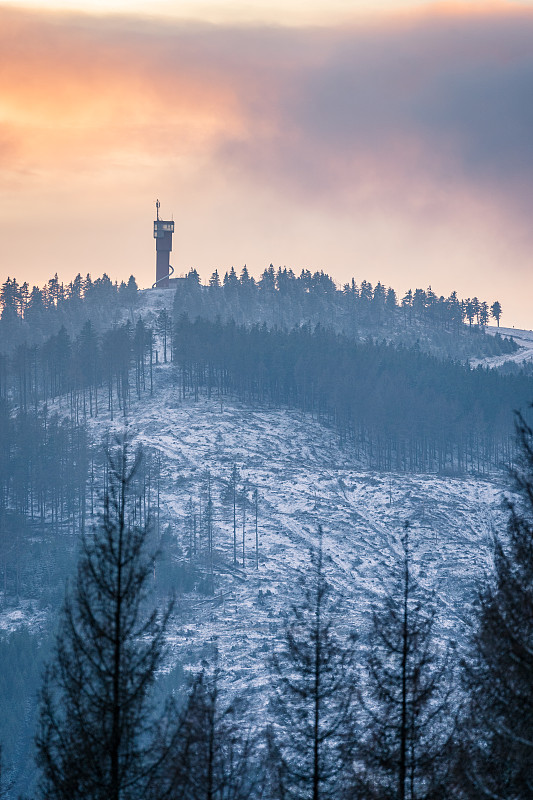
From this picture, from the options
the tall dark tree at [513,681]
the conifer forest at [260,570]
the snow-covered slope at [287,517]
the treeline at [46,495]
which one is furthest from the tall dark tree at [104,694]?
the treeline at [46,495]

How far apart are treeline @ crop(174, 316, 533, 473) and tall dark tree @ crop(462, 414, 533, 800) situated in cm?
12071

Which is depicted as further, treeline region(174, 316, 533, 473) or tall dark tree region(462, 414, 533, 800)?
treeline region(174, 316, 533, 473)

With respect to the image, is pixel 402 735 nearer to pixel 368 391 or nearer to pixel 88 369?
pixel 368 391

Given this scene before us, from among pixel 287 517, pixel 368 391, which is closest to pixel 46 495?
pixel 287 517

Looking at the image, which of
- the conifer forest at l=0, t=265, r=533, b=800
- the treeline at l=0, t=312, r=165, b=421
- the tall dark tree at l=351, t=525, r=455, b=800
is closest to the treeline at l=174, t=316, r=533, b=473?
the conifer forest at l=0, t=265, r=533, b=800

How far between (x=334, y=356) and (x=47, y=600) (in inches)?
2888

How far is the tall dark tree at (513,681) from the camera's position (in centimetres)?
1812

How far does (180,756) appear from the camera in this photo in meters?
21.1

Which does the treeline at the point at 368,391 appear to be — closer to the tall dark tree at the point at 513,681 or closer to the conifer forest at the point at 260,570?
the conifer forest at the point at 260,570

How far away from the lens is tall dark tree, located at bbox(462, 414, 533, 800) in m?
18.1

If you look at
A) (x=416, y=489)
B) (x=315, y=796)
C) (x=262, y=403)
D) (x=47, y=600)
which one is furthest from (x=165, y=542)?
(x=315, y=796)

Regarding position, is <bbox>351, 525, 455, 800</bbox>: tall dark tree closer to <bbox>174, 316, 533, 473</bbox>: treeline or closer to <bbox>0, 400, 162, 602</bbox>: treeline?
<bbox>0, 400, 162, 602</bbox>: treeline

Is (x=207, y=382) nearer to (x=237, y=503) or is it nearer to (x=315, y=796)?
(x=237, y=503)

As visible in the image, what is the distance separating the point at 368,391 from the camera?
503 ft
